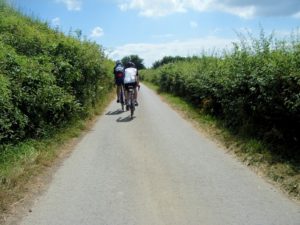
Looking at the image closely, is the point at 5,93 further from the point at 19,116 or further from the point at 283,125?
the point at 283,125

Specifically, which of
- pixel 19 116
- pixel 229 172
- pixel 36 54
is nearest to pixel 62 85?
pixel 36 54

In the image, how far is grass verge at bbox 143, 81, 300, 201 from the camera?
6.84m

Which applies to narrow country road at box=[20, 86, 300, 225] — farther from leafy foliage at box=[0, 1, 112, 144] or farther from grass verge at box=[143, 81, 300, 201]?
leafy foliage at box=[0, 1, 112, 144]

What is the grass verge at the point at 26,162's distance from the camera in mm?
6199

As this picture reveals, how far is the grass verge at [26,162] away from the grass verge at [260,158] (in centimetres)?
379

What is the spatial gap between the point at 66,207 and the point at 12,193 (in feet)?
3.04

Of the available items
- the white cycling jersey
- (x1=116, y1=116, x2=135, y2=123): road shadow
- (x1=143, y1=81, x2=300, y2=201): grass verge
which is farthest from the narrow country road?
the white cycling jersey

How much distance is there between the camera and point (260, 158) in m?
8.41

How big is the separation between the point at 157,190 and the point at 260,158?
2.73 meters

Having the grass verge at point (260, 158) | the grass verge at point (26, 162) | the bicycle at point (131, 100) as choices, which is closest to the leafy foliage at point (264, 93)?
the grass verge at point (260, 158)

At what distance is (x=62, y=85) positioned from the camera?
11.9 m

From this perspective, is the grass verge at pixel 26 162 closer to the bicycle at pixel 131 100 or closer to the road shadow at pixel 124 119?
the road shadow at pixel 124 119

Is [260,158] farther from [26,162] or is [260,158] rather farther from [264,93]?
[26,162]

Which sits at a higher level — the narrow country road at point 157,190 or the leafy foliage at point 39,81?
the leafy foliage at point 39,81
